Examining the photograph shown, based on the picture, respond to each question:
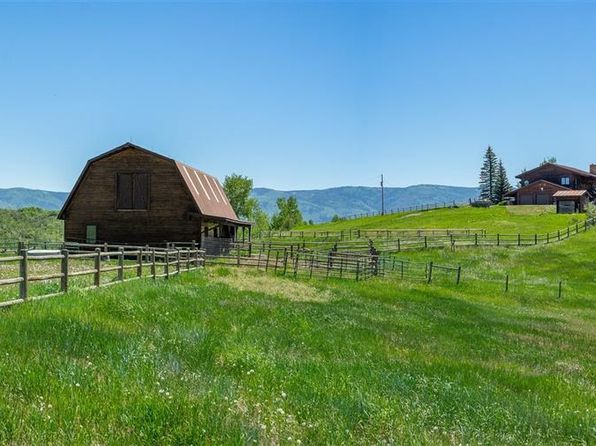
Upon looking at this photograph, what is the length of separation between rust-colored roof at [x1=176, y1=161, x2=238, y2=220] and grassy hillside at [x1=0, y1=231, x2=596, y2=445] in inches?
1169

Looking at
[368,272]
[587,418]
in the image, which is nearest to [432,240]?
[368,272]

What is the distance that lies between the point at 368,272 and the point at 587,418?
32487mm

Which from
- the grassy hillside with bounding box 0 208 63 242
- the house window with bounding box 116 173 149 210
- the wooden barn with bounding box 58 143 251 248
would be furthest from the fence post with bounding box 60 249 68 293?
the grassy hillside with bounding box 0 208 63 242

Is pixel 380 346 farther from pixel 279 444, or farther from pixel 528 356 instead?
pixel 279 444

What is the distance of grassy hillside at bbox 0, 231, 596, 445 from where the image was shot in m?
5.64

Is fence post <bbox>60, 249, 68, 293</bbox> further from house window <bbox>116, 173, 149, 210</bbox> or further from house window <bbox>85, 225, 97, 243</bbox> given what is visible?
house window <bbox>85, 225, 97, 243</bbox>

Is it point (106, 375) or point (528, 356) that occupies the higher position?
point (106, 375)

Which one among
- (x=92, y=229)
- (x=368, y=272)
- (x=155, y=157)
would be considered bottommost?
(x=368, y=272)

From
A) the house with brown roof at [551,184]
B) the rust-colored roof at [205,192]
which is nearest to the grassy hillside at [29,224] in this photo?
the rust-colored roof at [205,192]

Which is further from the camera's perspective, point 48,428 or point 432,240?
point 432,240

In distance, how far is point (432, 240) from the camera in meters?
63.8

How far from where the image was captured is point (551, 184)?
108 metres

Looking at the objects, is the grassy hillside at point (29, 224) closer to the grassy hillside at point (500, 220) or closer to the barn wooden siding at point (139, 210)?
the barn wooden siding at point (139, 210)

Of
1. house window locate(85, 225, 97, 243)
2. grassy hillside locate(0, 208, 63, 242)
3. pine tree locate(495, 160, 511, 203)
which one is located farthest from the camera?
pine tree locate(495, 160, 511, 203)
